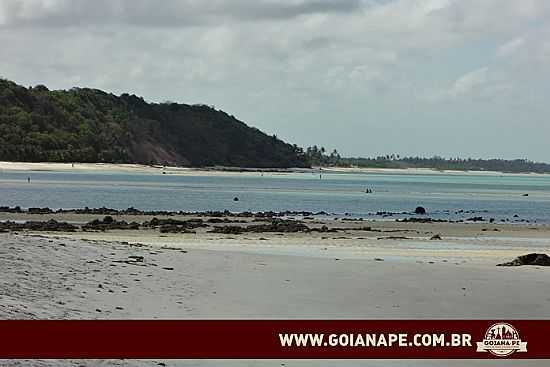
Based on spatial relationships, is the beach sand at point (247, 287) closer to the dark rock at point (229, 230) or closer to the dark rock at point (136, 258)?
the dark rock at point (136, 258)

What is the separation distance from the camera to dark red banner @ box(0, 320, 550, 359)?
800 centimetres

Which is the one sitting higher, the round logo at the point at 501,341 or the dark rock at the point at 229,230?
the round logo at the point at 501,341

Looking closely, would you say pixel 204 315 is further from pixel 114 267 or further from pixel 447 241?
pixel 447 241

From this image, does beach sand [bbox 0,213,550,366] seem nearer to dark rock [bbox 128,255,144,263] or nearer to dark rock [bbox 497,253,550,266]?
dark rock [bbox 128,255,144,263]

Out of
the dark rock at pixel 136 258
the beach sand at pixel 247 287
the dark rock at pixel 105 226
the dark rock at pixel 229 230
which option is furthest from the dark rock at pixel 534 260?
the dark rock at pixel 105 226

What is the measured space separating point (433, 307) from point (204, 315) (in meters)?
4.15

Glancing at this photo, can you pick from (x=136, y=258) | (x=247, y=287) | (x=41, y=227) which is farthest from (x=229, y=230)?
(x=247, y=287)

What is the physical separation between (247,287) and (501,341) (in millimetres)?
8124

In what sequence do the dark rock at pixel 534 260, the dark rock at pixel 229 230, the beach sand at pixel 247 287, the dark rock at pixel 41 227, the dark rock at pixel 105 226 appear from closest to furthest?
the beach sand at pixel 247 287 < the dark rock at pixel 534 260 < the dark rock at pixel 41 227 < the dark rock at pixel 105 226 < the dark rock at pixel 229 230

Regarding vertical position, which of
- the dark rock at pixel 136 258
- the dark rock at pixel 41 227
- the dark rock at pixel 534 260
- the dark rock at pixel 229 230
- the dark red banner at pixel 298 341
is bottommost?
the dark rock at pixel 229 230

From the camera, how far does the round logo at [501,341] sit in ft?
26.8

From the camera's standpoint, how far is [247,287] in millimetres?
15797

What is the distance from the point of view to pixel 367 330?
8.12 metres

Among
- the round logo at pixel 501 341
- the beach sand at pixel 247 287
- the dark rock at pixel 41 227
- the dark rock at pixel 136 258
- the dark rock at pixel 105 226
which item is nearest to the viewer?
the round logo at pixel 501 341
